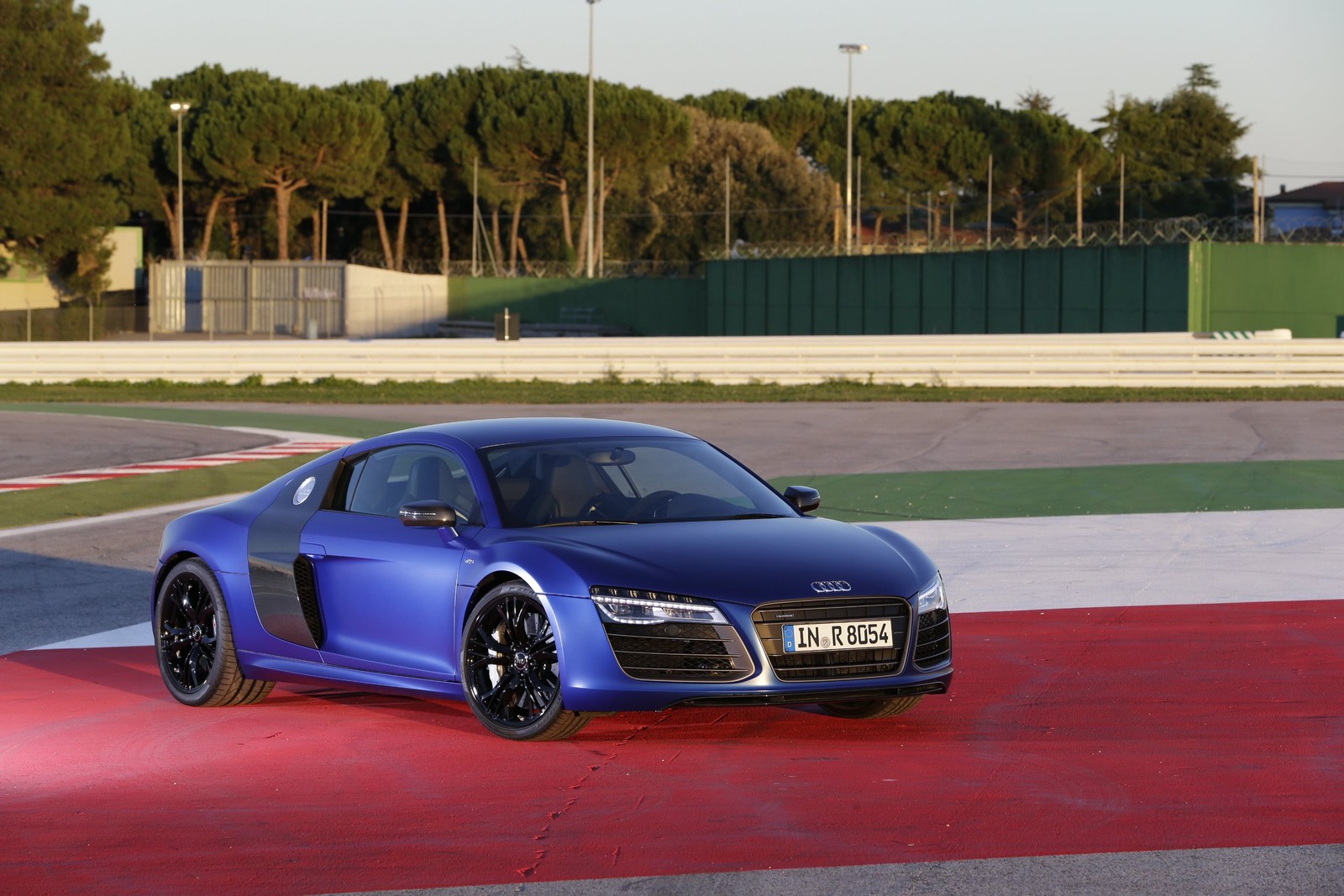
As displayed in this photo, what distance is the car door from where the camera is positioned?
24.1 feet

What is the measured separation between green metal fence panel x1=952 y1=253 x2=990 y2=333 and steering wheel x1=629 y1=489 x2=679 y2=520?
141 ft

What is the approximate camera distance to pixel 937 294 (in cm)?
5219

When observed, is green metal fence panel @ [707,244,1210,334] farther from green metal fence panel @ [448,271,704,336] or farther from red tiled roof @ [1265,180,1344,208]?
red tiled roof @ [1265,180,1344,208]

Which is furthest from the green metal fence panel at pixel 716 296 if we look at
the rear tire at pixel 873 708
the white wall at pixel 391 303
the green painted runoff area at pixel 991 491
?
the rear tire at pixel 873 708

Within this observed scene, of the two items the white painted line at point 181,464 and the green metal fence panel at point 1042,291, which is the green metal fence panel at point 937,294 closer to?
the green metal fence panel at point 1042,291

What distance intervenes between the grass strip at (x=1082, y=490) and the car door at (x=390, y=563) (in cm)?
757

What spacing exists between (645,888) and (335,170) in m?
82.4

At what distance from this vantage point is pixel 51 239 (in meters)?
68.7

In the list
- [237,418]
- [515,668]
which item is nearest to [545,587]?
[515,668]

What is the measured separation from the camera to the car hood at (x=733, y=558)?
6770 millimetres

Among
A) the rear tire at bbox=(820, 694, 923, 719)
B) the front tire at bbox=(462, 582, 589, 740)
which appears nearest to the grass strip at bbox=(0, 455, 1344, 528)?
the rear tire at bbox=(820, 694, 923, 719)

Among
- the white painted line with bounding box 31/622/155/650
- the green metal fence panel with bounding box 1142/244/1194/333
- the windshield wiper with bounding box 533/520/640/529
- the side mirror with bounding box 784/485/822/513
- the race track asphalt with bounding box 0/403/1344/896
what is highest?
the green metal fence panel with bounding box 1142/244/1194/333

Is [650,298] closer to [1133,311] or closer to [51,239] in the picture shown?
[51,239]

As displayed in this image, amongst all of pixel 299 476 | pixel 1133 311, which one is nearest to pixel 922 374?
pixel 1133 311
